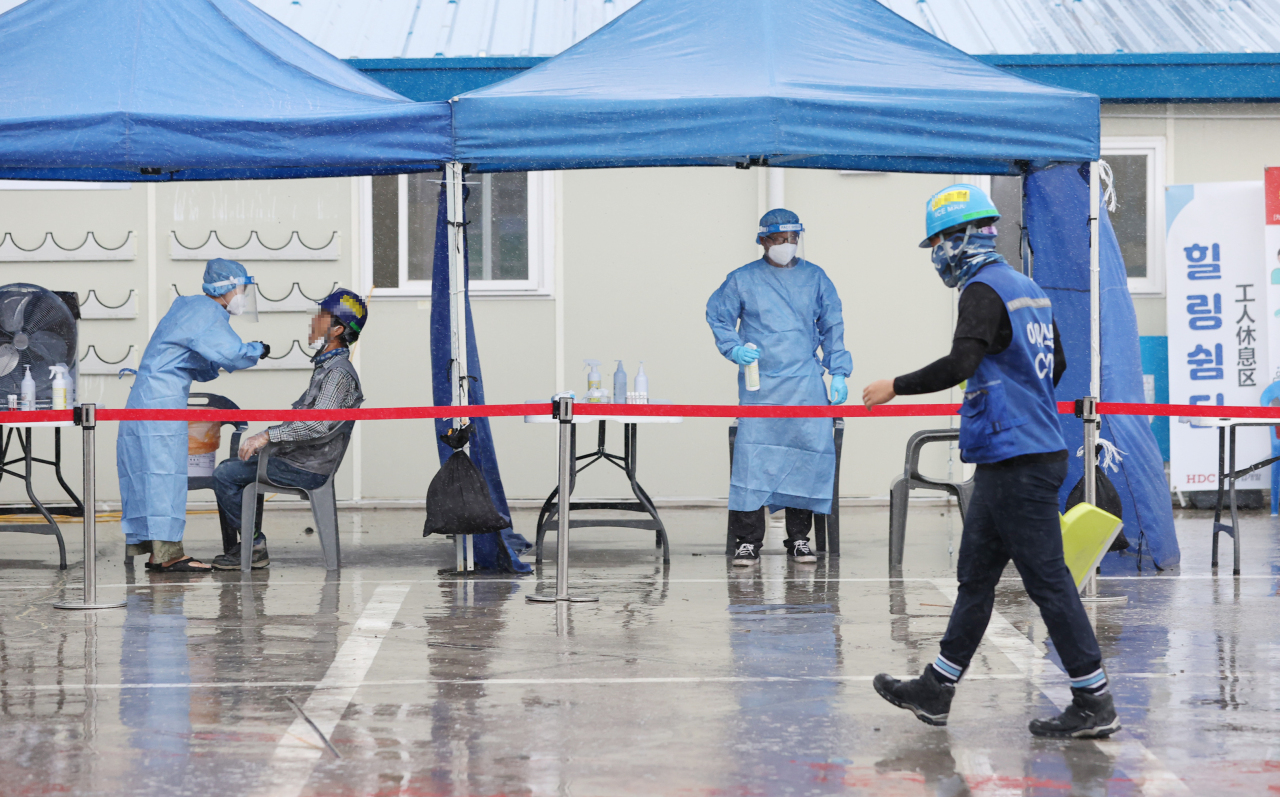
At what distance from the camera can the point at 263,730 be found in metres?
4.06

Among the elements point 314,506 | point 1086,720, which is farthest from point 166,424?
point 1086,720

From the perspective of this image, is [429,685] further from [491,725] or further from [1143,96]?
[1143,96]

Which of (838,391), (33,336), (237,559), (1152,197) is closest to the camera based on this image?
(237,559)

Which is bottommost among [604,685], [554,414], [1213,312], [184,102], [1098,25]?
[604,685]

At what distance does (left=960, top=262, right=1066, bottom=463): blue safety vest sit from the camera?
3.95m

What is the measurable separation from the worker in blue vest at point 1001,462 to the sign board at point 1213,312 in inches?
242

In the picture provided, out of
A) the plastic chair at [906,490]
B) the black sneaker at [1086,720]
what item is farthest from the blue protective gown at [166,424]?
the black sneaker at [1086,720]

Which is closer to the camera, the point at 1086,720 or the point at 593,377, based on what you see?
the point at 1086,720

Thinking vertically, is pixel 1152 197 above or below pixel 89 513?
above

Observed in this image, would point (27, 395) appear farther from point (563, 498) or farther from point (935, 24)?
point (935, 24)

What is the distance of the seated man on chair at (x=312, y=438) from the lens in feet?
23.9

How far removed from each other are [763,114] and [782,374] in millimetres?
1778

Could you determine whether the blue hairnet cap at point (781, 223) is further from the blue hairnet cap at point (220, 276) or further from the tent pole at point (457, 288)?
the blue hairnet cap at point (220, 276)

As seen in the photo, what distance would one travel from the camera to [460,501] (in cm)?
663
